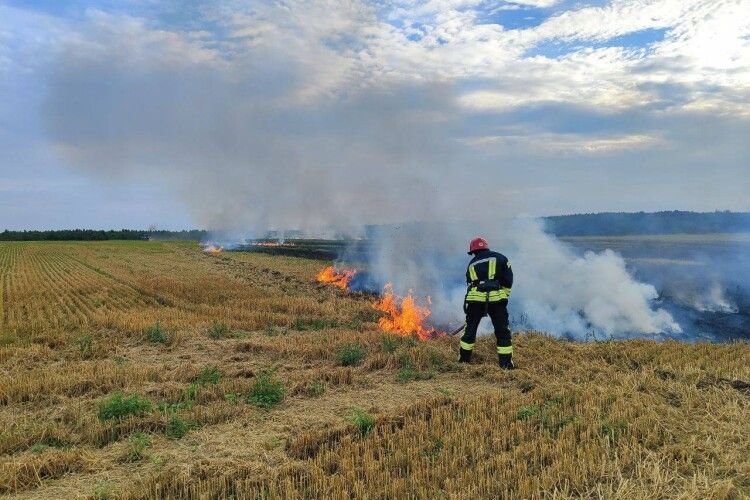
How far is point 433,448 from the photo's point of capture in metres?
5.73

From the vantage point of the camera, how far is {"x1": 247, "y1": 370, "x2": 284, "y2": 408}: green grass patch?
7.54 meters

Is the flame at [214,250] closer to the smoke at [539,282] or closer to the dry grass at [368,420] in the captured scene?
the smoke at [539,282]

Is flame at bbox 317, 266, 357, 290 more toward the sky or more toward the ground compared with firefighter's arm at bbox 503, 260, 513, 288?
more toward the ground

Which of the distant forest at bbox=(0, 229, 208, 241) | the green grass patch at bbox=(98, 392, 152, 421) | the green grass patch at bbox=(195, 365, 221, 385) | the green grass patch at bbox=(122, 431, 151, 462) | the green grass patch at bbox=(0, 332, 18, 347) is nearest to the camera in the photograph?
the green grass patch at bbox=(122, 431, 151, 462)

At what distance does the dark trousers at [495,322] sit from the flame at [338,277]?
14168 mm

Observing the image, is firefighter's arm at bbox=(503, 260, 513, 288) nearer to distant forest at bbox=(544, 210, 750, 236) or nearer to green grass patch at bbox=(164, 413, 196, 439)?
green grass patch at bbox=(164, 413, 196, 439)

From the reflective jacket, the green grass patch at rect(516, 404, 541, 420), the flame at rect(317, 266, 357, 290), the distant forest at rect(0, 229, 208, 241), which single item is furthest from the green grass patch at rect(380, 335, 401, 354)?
the distant forest at rect(0, 229, 208, 241)

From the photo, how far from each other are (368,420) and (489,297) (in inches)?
171

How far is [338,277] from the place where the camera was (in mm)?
26344

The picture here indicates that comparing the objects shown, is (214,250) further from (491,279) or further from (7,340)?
(491,279)

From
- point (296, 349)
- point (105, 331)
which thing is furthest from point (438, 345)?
point (105, 331)

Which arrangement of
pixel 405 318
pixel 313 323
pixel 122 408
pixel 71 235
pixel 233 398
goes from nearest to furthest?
pixel 122 408
pixel 233 398
pixel 313 323
pixel 405 318
pixel 71 235

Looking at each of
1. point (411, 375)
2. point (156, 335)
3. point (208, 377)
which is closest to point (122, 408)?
point (208, 377)

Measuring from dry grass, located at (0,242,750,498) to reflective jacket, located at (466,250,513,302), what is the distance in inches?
57.0
